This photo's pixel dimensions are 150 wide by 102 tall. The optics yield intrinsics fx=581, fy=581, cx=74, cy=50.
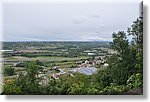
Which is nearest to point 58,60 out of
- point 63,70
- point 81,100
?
point 63,70

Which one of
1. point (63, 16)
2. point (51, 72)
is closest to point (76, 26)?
point (63, 16)

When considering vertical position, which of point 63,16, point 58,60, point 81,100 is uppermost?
point 63,16

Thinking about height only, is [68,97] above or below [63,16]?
below

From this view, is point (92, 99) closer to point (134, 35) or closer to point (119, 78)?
point (119, 78)

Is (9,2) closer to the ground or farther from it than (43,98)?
farther from it

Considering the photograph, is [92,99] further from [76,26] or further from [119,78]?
[76,26]
